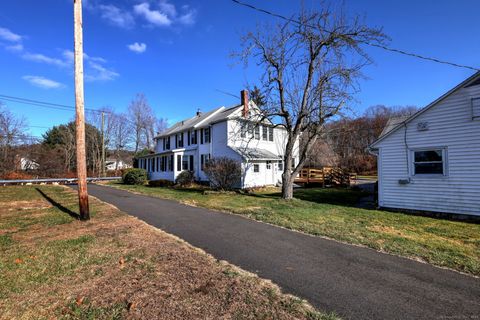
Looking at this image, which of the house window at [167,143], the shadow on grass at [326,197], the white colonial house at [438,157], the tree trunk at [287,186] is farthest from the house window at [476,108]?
the house window at [167,143]

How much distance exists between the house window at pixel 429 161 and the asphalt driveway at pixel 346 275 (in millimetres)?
6941

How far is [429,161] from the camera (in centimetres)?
1068

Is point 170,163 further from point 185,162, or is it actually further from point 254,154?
point 254,154

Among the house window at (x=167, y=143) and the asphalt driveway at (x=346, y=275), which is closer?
the asphalt driveway at (x=346, y=275)

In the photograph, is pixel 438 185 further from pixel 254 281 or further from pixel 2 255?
pixel 2 255

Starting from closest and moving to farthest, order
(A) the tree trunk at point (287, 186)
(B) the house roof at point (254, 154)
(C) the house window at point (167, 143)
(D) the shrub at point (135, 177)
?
1. (A) the tree trunk at point (287, 186)
2. (B) the house roof at point (254, 154)
3. (D) the shrub at point (135, 177)
4. (C) the house window at point (167, 143)

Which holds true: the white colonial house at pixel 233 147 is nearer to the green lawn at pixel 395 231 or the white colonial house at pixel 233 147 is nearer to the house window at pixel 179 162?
the house window at pixel 179 162

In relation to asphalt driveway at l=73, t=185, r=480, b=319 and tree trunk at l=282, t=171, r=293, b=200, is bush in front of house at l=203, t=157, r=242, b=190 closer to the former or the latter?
tree trunk at l=282, t=171, r=293, b=200

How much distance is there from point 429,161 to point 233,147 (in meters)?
14.2

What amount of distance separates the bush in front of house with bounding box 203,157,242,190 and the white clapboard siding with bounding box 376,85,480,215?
29.6 ft

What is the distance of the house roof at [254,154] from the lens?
70.2 ft

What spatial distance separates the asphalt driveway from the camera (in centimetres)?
339

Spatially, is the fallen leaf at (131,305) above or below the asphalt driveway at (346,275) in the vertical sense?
above

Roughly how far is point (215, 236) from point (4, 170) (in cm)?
3803
